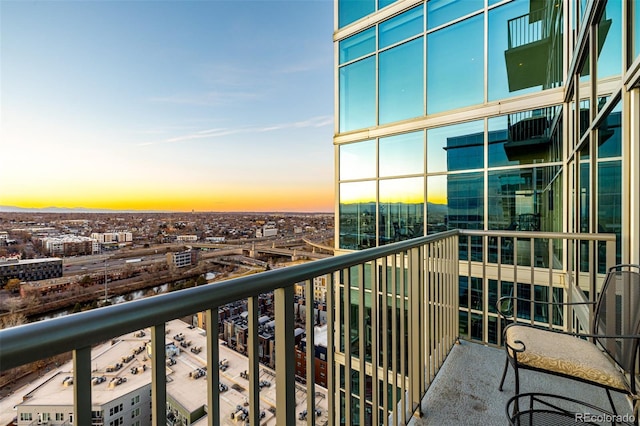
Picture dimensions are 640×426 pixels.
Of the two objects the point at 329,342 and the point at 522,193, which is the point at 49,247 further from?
the point at 522,193

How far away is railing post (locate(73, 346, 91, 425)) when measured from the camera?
1.77 ft

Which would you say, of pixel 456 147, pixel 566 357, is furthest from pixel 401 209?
pixel 566 357

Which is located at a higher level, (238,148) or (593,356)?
(238,148)

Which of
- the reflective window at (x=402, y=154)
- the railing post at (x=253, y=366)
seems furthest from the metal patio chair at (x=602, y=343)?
the reflective window at (x=402, y=154)

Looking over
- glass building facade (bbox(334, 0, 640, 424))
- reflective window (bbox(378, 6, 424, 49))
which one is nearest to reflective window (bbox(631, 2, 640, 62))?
glass building facade (bbox(334, 0, 640, 424))

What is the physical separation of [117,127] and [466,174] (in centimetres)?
1166

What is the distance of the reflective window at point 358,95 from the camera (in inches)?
306

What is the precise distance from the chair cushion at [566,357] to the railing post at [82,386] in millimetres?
2131

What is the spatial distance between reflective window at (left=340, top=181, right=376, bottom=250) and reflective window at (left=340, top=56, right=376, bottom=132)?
1684mm

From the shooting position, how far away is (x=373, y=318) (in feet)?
5.12

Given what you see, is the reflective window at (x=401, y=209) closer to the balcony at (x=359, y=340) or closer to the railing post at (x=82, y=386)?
the balcony at (x=359, y=340)

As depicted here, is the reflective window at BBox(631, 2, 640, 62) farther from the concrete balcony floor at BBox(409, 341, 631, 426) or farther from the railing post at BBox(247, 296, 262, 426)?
the railing post at BBox(247, 296, 262, 426)

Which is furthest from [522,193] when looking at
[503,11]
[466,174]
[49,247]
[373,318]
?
[49,247]

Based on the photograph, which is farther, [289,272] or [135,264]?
[135,264]
